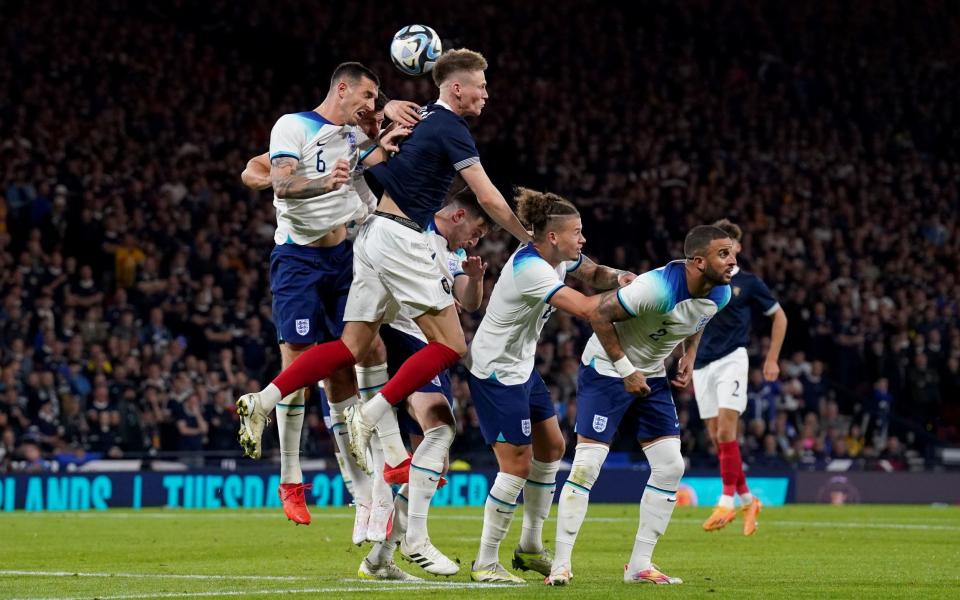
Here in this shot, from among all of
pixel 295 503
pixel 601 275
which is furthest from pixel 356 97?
pixel 295 503

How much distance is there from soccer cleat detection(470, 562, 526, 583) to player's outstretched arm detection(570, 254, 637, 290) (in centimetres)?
222

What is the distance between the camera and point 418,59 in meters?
10.8

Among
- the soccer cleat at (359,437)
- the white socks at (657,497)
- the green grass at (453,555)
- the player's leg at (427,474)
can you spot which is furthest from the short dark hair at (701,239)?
the soccer cleat at (359,437)

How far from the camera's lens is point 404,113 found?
32.9 ft

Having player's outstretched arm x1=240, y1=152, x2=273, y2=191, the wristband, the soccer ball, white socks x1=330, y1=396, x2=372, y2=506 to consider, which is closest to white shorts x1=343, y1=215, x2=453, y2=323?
player's outstretched arm x1=240, y1=152, x2=273, y2=191

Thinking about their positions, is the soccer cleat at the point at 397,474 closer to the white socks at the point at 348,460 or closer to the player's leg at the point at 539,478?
the white socks at the point at 348,460

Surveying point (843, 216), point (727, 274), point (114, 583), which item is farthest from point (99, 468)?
point (843, 216)

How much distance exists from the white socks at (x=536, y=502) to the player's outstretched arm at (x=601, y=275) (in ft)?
4.55

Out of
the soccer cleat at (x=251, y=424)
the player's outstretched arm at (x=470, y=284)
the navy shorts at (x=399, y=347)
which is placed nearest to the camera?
the soccer cleat at (x=251, y=424)

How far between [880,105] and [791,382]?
12.6 meters

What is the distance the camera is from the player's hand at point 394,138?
9.90m

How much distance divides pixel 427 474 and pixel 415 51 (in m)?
3.16

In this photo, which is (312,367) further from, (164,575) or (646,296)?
(646,296)

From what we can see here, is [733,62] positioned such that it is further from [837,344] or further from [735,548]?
[735,548]
